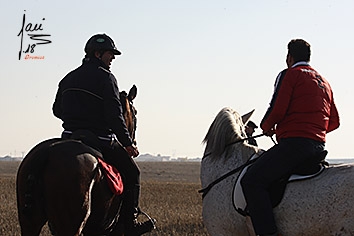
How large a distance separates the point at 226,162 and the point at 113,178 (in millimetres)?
1336

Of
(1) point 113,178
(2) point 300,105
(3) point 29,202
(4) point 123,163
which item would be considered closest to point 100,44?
(4) point 123,163

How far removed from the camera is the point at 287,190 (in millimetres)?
5922

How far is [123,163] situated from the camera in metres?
7.01

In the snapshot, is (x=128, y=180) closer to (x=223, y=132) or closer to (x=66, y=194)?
(x=223, y=132)

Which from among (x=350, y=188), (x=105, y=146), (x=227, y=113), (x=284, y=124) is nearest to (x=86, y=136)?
(x=105, y=146)

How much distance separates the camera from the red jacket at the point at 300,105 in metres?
5.88

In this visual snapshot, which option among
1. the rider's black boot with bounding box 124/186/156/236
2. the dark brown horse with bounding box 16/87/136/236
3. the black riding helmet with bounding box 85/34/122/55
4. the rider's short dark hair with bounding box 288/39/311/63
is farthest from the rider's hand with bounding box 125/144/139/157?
the rider's short dark hair with bounding box 288/39/311/63

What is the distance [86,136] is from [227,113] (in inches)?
66.3

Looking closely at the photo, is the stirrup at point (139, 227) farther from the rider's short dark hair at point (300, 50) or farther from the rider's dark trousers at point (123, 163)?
the rider's short dark hair at point (300, 50)

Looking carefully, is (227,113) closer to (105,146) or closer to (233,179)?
(233,179)

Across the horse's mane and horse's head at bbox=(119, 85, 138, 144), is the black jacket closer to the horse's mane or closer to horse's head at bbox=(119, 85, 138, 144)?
horse's head at bbox=(119, 85, 138, 144)

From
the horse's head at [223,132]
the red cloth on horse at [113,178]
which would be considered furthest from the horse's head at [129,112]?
the horse's head at [223,132]

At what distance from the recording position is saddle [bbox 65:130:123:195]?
631 cm

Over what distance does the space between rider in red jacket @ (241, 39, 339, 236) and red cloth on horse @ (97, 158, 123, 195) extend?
145 cm
